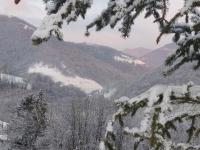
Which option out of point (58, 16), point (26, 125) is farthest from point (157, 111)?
point (26, 125)

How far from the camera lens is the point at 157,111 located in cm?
314

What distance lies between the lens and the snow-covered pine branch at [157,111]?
10.2 feet

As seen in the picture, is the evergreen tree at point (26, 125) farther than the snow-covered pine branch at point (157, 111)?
Yes

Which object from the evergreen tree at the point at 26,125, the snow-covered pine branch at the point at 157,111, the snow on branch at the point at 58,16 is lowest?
the snow-covered pine branch at the point at 157,111

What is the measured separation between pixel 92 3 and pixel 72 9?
0.44 feet

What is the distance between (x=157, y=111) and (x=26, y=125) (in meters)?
43.9

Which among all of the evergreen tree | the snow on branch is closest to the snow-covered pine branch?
the snow on branch

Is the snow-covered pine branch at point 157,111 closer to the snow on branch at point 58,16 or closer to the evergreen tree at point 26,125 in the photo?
the snow on branch at point 58,16

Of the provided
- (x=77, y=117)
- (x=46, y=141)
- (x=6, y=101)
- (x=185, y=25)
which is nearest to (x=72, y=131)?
(x=77, y=117)

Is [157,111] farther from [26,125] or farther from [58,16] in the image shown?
[26,125]

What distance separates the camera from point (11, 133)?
46.7 meters

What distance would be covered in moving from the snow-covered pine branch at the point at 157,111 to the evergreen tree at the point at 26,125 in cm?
4279

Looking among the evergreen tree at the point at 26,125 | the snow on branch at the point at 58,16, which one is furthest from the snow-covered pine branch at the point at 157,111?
the evergreen tree at the point at 26,125

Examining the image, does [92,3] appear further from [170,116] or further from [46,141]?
[46,141]
